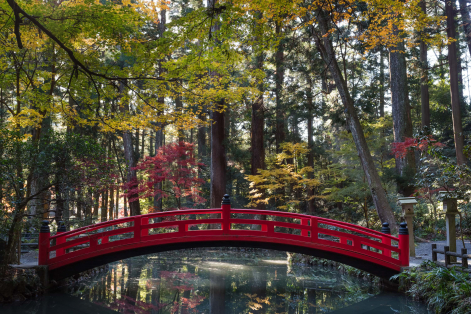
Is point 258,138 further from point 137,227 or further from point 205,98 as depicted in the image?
point 137,227

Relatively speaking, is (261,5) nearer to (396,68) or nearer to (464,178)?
(464,178)

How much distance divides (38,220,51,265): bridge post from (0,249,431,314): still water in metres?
0.77

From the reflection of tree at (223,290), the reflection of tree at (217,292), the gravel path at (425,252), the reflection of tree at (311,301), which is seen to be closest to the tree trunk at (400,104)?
the gravel path at (425,252)

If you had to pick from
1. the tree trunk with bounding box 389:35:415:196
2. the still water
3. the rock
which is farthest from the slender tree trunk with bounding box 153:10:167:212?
the tree trunk with bounding box 389:35:415:196

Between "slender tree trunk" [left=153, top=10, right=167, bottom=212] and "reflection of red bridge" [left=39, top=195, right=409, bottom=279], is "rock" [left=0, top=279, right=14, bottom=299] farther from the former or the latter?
"slender tree trunk" [left=153, top=10, right=167, bottom=212]

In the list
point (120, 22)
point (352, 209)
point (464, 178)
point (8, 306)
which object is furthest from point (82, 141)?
point (352, 209)

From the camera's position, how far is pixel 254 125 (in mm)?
14586

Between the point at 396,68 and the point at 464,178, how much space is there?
7.18 m

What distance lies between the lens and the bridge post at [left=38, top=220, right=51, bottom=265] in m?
6.91

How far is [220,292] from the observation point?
25.9 ft

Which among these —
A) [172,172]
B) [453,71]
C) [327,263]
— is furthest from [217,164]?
[453,71]

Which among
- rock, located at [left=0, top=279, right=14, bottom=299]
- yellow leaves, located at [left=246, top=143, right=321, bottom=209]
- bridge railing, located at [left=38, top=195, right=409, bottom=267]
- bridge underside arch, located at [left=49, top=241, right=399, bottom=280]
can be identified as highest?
yellow leaves, located at [left=246, top=143, right=321, bottom=209]

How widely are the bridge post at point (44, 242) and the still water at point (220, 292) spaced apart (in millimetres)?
767

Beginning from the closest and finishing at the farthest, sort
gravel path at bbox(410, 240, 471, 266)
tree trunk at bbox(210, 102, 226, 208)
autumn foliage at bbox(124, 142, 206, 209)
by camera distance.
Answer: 1. gravel path at bbox(410, 240, 471, 266)
2. autumn foliage at bbox(124, 142, 206, 209)
3. tree trunk at bbox(210, 102, 226, 208)
